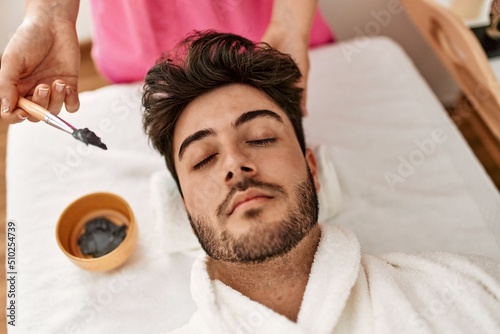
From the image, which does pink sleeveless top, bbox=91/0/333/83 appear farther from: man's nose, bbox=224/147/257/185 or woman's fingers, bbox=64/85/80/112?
man's nose, bbox=224/147/257/185

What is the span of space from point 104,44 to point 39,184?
19.0 inches

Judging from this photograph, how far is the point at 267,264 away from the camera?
3.26 feet

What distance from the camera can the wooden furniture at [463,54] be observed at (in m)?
1.26

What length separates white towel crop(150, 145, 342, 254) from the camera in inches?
50.3

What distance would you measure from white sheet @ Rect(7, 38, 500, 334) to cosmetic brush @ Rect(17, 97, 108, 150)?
17.5 inches

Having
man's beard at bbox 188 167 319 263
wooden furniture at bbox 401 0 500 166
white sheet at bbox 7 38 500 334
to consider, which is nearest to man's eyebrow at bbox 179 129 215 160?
man's beard at bbox 188 167 319 263

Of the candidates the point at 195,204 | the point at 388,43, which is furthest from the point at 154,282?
the point at 388,43

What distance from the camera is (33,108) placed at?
0.99 meters

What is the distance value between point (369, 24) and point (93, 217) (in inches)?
53.6

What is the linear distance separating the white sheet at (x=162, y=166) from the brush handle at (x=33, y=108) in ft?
1.50

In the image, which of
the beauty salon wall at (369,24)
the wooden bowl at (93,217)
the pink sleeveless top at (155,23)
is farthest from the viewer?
the beauty salon wall at (369,24)

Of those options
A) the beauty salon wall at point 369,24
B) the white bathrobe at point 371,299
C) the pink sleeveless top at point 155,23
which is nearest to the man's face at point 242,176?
the white bathrobe at point 371,299

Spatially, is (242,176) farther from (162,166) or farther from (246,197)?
(162,166)
